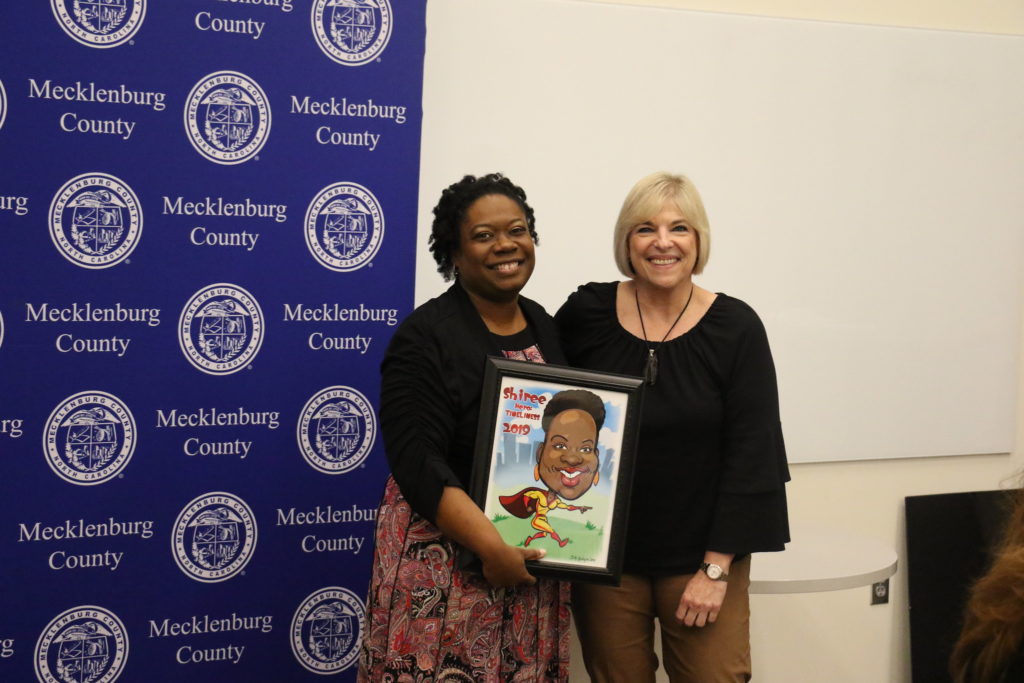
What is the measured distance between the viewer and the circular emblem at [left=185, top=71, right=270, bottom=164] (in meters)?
2.55

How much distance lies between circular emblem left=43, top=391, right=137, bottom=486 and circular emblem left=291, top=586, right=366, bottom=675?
0.69 metres

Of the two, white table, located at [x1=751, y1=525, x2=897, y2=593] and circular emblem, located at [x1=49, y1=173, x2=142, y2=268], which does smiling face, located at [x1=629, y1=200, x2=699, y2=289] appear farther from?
circular emblem, located at [x1=49, y1=173, x2=142, y2=268]

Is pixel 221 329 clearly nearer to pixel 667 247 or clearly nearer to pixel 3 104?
pixel 3 104

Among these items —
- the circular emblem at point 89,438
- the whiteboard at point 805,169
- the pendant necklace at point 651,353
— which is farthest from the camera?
the whiteboard at point 805,169

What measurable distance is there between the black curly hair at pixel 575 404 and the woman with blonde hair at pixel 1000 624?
36.2 inches

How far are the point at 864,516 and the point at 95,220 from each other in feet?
9.88

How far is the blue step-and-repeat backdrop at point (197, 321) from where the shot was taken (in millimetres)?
2473

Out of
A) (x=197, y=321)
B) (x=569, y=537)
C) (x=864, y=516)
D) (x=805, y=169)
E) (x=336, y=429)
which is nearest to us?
(x=569, y=537)

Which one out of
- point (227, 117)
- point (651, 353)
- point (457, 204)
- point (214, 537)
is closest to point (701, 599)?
point (651, 353)

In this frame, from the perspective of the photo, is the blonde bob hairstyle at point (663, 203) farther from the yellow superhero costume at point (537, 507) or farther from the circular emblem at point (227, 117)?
the circular emblem at point (227, 117)

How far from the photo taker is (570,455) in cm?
206

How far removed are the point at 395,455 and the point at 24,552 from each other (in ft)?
4.03

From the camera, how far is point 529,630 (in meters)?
2.14

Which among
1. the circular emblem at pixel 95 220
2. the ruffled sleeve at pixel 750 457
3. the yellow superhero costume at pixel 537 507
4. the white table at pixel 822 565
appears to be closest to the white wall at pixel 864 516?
the white table at pixel 822 565
